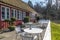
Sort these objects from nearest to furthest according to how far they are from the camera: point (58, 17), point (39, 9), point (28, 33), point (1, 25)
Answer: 1. point (28, 33)
2. point (1, 25)
3. point (58, 17)
4. point (39, 9)

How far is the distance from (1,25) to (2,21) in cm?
57

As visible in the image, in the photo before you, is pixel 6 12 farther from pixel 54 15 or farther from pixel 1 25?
pixel 54 15

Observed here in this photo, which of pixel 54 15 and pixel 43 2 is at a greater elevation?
pixel 43 2

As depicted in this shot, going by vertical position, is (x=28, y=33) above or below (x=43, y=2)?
below


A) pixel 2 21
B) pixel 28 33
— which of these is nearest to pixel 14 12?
pixel 2 21

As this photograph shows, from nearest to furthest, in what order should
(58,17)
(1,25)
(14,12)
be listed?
(1,25) → (14,12) → (58,17)

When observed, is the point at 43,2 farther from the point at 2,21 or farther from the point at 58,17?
the point at 2,21

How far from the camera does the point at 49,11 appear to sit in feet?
212

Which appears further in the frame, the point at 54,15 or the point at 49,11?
the point at 49,11

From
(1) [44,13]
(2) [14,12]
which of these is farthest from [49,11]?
(2) [14,12]

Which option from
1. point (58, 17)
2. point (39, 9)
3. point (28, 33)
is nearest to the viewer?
point (28, 33)

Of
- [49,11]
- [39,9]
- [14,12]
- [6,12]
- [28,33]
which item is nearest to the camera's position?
[28,33]

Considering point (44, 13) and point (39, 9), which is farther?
point (39, 9)

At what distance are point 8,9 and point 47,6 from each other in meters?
Result: 50.6
